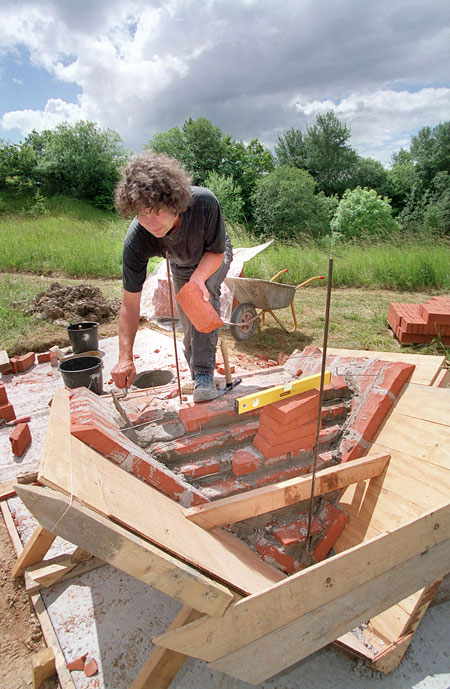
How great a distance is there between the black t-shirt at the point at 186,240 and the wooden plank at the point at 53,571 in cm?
153

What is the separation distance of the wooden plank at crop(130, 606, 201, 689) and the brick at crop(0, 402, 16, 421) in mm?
2453

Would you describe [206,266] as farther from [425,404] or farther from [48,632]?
[48,632]

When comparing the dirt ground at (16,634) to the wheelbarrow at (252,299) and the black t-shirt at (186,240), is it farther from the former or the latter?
the wheelbarrow at (252,299)

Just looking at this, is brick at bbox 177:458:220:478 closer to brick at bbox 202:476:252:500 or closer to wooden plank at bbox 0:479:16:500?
brick at bbox 202:476:252:500

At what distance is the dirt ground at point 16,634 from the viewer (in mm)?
1480

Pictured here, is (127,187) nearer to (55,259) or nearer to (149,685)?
(149,685)

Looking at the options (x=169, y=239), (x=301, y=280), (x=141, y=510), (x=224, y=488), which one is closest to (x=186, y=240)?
(x=169, y=239)

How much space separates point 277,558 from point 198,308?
1.25 meters

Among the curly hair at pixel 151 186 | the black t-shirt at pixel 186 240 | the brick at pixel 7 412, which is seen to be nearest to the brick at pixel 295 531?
the black t-shirt at pixel 186 240

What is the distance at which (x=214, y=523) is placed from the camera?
61.4 inches

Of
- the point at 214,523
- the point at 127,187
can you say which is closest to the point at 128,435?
the point at 214,523

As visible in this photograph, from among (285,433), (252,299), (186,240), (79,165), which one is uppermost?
(79,165)

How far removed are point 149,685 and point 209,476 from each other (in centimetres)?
81

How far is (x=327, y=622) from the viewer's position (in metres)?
1.28
